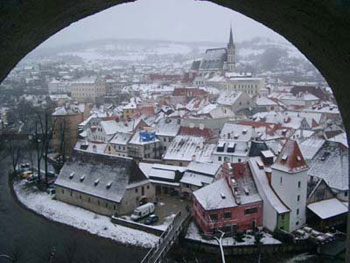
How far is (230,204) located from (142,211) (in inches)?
143

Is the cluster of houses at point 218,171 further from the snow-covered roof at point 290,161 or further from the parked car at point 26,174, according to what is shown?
the parked car at point 26,174

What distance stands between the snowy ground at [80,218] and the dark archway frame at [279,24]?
1195cm

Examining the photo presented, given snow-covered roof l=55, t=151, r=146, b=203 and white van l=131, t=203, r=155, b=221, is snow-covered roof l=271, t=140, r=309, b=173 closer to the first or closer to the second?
white van l=131, t=203, r=155, b=221

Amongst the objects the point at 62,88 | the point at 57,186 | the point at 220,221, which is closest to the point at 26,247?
the point at 57,186

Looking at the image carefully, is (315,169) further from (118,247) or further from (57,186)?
(57,186)

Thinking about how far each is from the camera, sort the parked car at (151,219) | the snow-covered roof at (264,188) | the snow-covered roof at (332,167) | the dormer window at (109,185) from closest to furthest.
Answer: the snow-covered roof at (264,188)
the parked car at (151,219)
the snow-covered roof at (332,167)
the dormer window at (109,185)

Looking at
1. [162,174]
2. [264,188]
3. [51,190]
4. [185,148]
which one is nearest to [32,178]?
[51,190]

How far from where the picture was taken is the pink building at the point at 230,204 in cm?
1378

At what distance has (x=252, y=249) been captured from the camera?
12445 millimetres

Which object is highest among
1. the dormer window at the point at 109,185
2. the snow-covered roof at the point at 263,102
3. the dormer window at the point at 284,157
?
the dormer window at the point at 284,157

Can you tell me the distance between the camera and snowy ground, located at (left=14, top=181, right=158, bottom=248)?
1348cm

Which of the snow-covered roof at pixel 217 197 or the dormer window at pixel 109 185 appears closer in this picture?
the snow-covered roof at pixel 217 197

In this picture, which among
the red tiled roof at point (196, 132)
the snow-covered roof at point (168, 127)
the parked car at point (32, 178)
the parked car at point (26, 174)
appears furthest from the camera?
the snow-covered roof at point (168, 127)

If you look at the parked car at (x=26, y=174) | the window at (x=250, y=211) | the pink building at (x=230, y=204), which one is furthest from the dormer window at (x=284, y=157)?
the parked car at (x=26, y=174)
